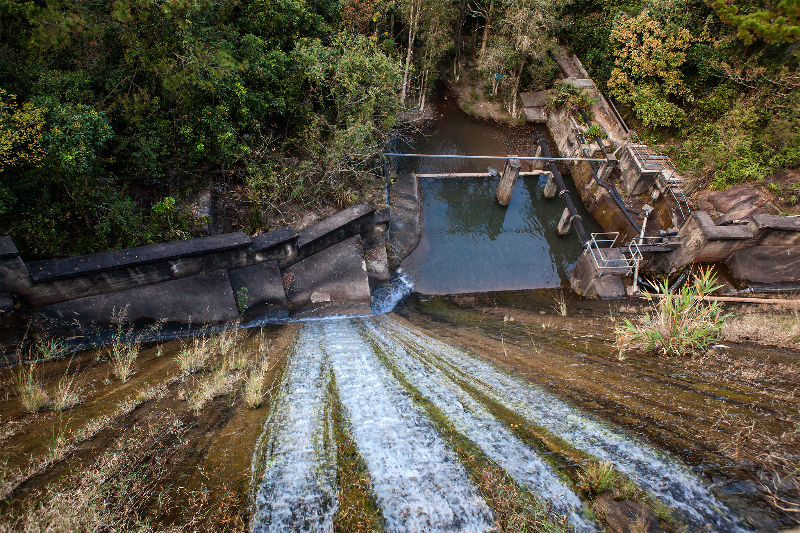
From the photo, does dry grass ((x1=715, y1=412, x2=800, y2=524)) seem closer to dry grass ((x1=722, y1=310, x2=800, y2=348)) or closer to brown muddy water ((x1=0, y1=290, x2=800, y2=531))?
brown muddy water ((x1=0, y1=290, x2=800, y2=531))

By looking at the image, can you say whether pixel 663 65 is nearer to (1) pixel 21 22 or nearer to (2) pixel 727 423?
(2) pixel 727 423

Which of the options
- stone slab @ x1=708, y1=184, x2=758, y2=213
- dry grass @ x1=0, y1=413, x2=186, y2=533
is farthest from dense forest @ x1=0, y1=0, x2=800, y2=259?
dry grass @ x1=0, y1=413, x2=186, y2=533

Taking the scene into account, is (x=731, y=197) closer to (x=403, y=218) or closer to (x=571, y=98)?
(x=571, y=98)

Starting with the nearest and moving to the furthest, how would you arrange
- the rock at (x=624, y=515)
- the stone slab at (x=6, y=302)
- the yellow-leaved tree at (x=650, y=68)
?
the rock at (x=624, y=515) < the stone slab at (x=6, y=302) < the yellow-leaved tree at (x=650, y=68)

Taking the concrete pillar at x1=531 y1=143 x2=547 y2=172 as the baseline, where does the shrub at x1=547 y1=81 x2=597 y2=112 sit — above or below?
above

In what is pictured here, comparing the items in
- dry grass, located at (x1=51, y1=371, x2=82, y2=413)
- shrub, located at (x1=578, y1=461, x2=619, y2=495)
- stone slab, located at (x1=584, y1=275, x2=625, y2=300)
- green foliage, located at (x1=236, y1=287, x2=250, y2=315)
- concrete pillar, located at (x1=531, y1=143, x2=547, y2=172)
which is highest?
concrete pillar, located at (x1=531, y1=143, x2=547, y2=172)

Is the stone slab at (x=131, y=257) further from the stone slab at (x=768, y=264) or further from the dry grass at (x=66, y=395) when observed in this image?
the stone slab at (x=768, y=264)

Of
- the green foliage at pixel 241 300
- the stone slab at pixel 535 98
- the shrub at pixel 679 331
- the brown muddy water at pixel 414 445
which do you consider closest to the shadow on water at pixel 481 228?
the stone slab at pixel 535 98

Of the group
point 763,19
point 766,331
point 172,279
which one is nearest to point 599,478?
point 766,331
